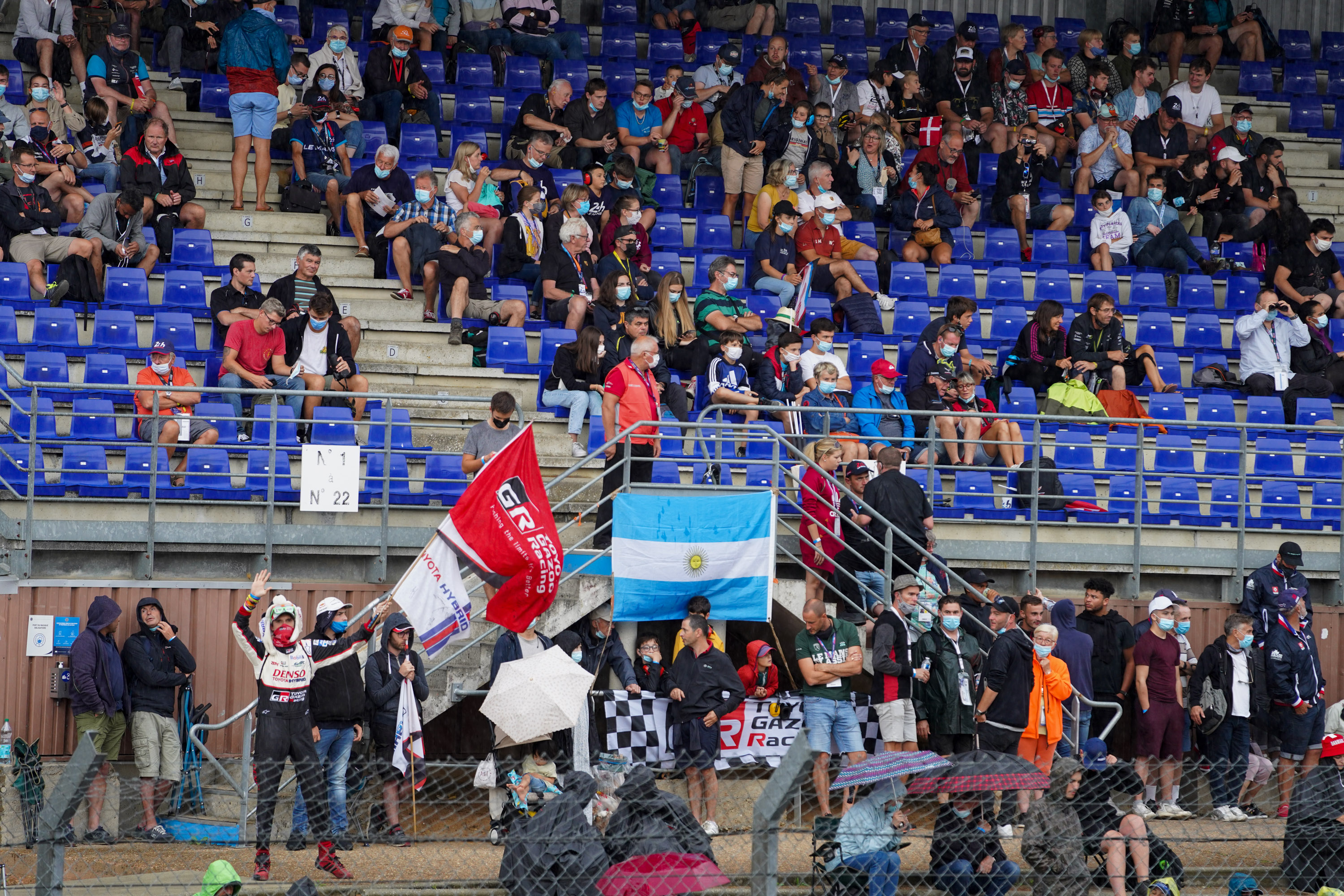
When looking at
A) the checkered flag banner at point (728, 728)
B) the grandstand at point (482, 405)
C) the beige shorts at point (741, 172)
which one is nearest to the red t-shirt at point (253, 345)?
the grandstand at point (482, 405)

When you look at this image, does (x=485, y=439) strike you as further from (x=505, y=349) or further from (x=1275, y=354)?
(x=1275, y=354)

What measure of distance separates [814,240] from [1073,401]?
348 cm

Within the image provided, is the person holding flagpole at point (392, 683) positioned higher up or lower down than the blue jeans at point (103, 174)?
lower down

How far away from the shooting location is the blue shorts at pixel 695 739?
512 inches

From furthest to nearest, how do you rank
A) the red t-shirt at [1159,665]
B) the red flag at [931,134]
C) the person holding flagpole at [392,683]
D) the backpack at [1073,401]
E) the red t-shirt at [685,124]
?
the red flag at [931,134], the red t-shirt at [685,124], the backpack at [1073,401], the red t-shirt at [1159,665], the person holding flagpole at [392,683]

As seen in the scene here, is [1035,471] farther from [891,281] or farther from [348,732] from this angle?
→ [348,732]

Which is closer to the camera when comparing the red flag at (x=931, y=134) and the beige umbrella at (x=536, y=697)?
the beige umbrella at (x=536, y=697)

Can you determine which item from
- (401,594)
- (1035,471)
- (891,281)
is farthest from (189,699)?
(891,281)

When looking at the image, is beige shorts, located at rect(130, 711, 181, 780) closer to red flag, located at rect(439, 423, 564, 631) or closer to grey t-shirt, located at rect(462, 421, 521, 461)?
red flag, located at rect(439, 423, 564, 631)

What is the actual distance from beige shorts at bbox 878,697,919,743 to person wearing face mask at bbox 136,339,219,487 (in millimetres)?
6000

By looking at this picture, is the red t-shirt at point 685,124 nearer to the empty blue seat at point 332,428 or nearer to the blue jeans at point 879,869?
the empty blue seat at point 332,428

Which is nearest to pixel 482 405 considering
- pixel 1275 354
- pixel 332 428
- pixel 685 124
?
pixel 332 428

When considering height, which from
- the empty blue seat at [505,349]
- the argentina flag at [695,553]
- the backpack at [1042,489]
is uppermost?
the empty blue seat at [505,349]

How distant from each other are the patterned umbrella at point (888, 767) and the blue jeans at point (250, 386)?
698 cm
